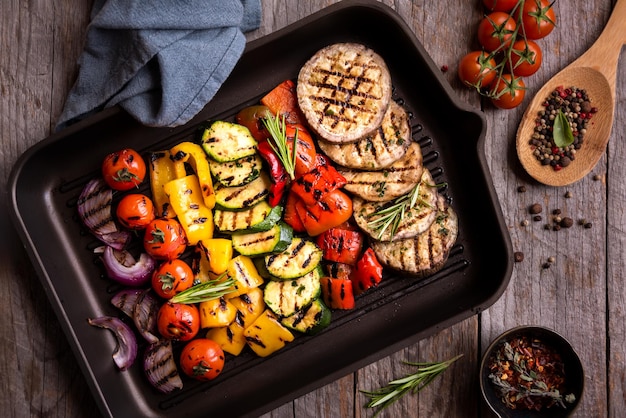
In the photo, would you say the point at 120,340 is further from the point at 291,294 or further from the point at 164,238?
the point at 291,294

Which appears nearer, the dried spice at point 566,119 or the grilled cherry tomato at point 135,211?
the grilled cherry tomato at point 135,211

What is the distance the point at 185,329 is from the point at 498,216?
190 cm

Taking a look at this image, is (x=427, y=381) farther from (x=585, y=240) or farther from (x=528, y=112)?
(x=528, y=112)

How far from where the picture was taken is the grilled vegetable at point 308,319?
3.49m

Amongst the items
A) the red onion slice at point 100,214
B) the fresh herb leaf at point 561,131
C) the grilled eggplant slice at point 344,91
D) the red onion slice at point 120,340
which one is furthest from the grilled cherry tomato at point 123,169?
the fresh herb leaf at point 561,131

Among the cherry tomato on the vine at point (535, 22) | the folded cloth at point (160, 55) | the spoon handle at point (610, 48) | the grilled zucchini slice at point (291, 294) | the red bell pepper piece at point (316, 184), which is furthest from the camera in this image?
the spoon handle at point (610, 48)

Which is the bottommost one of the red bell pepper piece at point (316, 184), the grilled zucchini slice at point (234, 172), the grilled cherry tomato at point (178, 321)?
the grilled cherry tomato at point (178, 321)

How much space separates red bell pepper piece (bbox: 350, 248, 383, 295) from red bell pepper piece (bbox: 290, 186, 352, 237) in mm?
251

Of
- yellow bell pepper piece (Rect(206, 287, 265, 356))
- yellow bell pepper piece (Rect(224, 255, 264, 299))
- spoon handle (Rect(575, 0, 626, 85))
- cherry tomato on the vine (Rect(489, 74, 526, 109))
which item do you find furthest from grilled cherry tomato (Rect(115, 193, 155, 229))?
spoon handle (Rect(575, 0, 626, 85))

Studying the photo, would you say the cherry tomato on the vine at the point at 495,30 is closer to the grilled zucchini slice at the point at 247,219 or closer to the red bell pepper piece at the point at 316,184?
the red bell pepper piece at the point at 316,184

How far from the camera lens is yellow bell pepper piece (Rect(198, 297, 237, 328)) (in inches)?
133

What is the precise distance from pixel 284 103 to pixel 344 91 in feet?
1.20

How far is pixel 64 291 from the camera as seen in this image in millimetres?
3549

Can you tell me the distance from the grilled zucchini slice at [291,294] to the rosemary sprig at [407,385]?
75 centimetres
